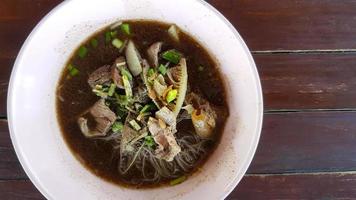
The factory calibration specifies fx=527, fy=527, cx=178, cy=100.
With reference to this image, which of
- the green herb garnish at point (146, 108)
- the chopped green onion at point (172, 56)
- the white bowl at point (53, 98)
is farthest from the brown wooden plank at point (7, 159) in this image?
the chopped green onion at point (172, 56)

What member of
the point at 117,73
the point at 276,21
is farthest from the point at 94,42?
the point at 276,21

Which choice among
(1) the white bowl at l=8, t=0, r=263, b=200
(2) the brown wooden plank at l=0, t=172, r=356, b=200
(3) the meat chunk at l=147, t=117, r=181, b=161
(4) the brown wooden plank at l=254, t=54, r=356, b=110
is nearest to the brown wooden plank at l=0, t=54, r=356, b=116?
(4) the brown wooden plank at l=254, t=54, r=356, b=110

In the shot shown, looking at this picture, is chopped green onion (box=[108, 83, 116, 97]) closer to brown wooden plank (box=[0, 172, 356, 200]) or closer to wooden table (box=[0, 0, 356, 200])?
wooden table (box=[0, 0, 356, 200])

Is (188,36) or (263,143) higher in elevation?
(188,36)

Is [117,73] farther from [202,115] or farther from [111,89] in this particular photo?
[202,115]

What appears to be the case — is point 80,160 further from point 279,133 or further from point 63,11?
point 279,133

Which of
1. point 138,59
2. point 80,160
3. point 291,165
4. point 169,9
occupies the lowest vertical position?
point 291,165

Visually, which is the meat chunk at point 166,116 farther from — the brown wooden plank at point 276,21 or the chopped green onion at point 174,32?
the brown wooden plank at point 276,21

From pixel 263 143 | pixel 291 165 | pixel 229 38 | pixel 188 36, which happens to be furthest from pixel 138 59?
pixel 291 165
